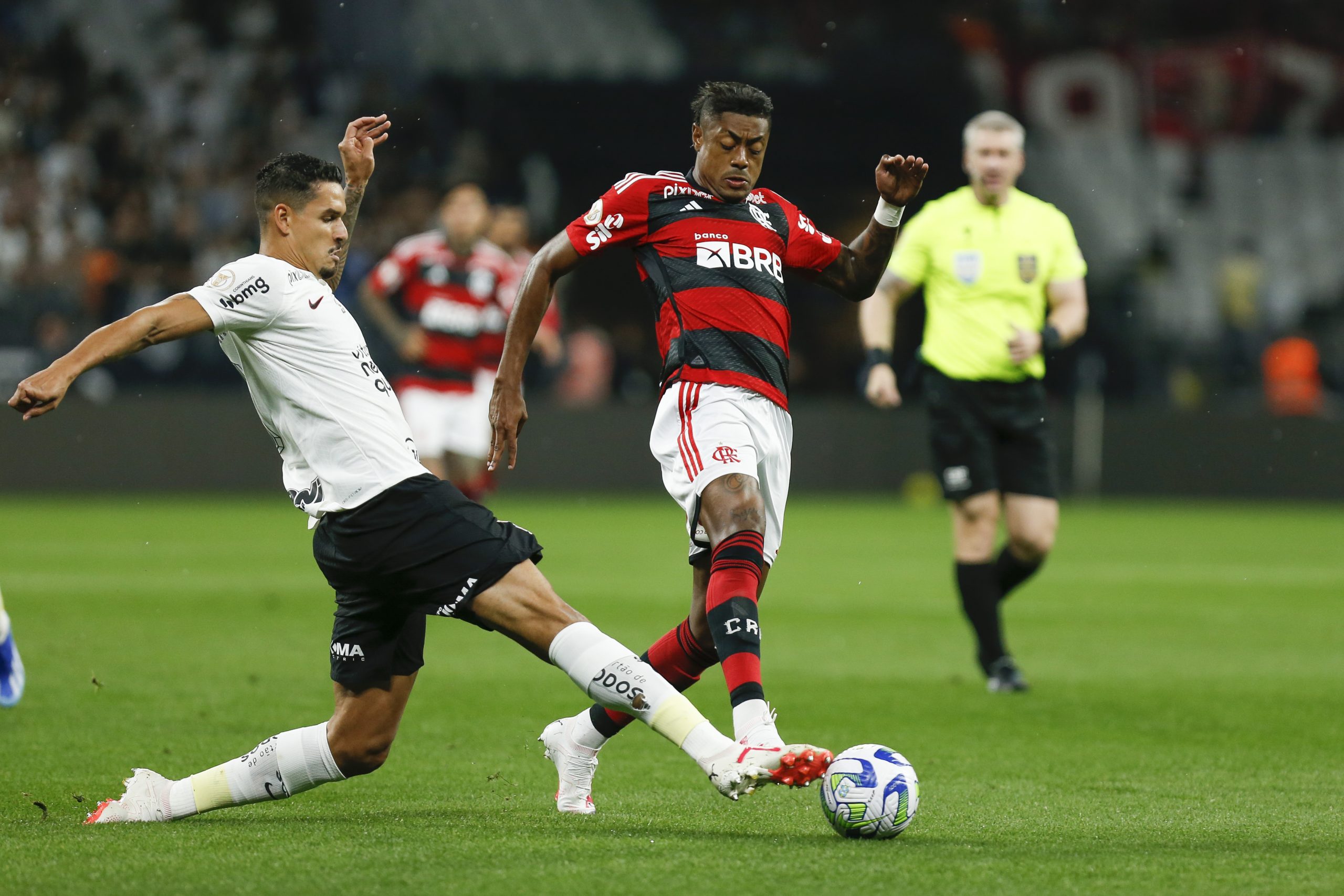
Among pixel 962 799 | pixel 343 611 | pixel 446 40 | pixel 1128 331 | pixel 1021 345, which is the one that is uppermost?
pixel 446 40

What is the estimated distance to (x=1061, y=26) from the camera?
80.9 ft

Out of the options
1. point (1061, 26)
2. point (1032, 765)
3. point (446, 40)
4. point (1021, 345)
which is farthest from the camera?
point (1061, 26)

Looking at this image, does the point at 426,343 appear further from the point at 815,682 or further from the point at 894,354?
the point at 894,354

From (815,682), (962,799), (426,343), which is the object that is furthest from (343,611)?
(426,343)

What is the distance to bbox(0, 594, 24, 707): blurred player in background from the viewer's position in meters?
5.80

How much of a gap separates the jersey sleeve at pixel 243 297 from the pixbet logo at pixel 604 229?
105cm

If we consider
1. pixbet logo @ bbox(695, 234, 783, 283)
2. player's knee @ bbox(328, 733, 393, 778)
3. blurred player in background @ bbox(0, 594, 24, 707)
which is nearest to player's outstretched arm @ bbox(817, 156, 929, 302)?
pixbet logo @ bbox(695, 234, 783, 283)

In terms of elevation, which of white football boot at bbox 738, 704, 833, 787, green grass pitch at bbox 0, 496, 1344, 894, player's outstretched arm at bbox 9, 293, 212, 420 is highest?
player's outstretched arm at bbox 9, 293, 212, 420

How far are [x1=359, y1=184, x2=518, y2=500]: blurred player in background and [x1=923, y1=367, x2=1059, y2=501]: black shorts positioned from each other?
4.16m

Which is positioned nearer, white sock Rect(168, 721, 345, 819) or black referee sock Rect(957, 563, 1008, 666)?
white sock Rect(168, 721, 345, 819)

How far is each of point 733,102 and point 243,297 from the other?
1605mm

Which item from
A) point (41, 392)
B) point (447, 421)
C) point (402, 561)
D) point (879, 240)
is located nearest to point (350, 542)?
point (402, 561)

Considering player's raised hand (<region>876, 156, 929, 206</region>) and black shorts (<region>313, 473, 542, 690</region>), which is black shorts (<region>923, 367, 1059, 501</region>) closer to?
player's raised hand (<region>876, 156, 929, 206</region>)

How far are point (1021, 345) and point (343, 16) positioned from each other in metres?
17.0
